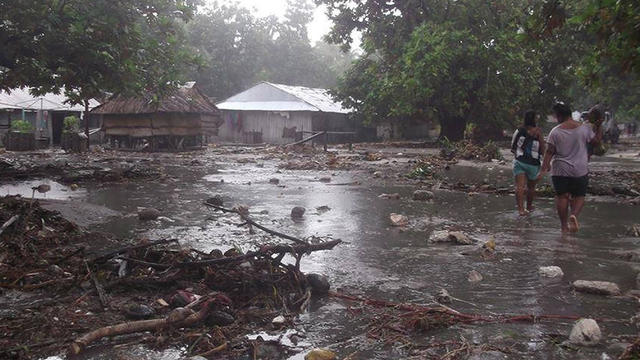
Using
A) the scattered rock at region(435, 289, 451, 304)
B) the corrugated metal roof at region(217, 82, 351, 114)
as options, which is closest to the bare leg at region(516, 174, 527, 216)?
the scattered rock at region(435, 289, 451, 304)

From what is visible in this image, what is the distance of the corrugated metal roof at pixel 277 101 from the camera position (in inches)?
1336

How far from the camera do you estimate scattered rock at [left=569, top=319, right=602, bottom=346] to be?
3.04 m

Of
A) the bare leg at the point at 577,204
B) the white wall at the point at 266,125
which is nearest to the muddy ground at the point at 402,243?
the bare leg at the point at 577,204

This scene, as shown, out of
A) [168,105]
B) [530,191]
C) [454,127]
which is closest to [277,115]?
[168,105]

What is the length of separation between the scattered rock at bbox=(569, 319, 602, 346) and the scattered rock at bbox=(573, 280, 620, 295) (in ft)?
3.10

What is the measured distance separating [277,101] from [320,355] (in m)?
32.7

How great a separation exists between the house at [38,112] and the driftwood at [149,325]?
81.0 ft

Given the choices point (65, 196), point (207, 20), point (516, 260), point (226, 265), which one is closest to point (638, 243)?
point (516, 260)

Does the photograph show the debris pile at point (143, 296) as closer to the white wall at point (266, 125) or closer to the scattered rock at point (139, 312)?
the scattered rock at point (139, 312)

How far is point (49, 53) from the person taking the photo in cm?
1033

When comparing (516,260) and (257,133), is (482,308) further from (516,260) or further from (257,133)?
(257,133)

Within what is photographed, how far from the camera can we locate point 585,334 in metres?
3.06

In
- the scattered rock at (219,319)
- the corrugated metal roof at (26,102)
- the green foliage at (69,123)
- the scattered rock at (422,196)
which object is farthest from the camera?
the corrugated metal roof at (26,102)

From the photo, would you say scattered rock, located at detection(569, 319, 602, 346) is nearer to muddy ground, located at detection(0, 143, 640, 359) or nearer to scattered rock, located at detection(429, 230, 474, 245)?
muddy ground, located at detection(0, 143, 640, 359)
